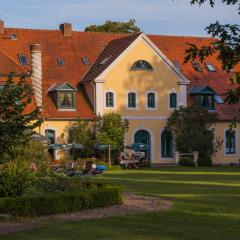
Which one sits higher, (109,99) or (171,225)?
(109,99)

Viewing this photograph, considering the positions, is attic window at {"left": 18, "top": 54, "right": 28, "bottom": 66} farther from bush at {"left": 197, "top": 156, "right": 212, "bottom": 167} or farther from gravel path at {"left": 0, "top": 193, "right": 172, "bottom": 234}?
gravel path at {"left": 0, "top": 193, "right": 172, "bottom": 234}

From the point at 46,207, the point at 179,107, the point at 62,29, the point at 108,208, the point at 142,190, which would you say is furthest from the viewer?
the point at 62,29

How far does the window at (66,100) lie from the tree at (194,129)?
8564 millimetres

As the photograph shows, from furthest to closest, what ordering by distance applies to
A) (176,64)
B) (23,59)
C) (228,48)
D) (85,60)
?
(176,64)
(85,60)
(23,59)
(228,48)

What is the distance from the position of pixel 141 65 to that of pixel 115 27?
17.9m

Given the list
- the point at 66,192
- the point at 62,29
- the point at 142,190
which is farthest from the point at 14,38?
the point at 66,192

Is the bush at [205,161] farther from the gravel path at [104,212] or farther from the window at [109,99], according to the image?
the gravel path at [104,212]

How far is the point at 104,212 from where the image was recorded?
58.6 ft

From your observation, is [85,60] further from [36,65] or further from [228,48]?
[228,48]

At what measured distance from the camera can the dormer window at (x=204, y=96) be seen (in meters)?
58.1

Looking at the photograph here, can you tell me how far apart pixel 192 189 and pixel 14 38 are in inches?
1405

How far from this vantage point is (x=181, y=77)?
57.1 meters

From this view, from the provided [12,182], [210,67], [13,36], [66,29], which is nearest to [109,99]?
[66,29]

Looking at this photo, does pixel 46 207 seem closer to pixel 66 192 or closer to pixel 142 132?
pixel 66 192
